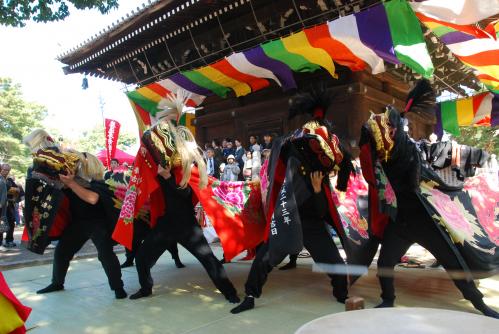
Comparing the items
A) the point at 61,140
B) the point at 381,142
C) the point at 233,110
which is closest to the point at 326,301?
the point at 381,142

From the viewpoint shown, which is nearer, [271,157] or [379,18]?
[271,157]

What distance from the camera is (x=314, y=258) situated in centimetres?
348

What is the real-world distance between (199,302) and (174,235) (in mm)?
656

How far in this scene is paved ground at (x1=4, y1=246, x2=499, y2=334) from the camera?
119 inches

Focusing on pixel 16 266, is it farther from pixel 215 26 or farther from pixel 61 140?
pixel 215 26

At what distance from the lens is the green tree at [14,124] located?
1035 inches

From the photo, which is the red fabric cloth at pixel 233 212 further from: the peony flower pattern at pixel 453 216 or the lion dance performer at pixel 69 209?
the peony flower pattern at pixel 453 216

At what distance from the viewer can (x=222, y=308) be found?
Answer: 3.41 meters

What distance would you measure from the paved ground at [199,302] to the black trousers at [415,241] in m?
0.27

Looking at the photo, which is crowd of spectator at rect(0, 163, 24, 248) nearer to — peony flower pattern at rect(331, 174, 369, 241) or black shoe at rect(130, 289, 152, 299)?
black shoe at rect(130, 289, 152, 299)

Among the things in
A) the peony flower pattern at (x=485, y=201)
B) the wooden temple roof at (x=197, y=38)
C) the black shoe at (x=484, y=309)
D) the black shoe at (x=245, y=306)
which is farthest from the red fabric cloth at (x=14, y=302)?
the wooden temple roof at (x=197, y=38)

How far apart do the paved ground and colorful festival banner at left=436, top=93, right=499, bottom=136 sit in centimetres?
702

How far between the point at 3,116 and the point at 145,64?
20903mm

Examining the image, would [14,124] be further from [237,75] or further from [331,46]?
[331,46]
